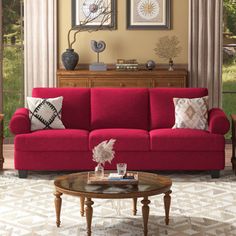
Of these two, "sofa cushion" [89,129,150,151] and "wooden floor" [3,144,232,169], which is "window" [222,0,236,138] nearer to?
"wooden floor" [3,144,232,169]

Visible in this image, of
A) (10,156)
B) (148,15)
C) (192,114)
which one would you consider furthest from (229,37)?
(10,156)

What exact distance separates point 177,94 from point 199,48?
65.2 inches

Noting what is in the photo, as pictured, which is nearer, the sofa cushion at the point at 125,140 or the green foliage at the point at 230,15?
the sofa cushion at the point at 125,140

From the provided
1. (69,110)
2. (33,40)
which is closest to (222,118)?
(69,110)

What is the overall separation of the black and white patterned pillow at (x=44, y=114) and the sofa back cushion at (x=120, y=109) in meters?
0.47

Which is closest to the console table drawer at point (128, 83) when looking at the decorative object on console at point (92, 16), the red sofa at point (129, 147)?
the decorative object on console at point (92, 16)

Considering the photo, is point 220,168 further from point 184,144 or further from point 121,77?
point 121,77

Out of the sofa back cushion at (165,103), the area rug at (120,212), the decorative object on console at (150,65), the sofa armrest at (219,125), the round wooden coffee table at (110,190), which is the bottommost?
the area rug at (120,212)

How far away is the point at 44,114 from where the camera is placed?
Result: 789 centimetres

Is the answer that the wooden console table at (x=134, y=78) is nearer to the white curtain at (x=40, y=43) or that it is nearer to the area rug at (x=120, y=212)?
the white curtain at (x=40, y=43)

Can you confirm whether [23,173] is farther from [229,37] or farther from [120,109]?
[229,37]

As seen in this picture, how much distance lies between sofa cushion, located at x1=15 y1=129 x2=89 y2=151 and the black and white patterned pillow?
1.16 ft

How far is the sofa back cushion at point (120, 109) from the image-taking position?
26.9 feet

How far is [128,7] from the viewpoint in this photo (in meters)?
9.88
